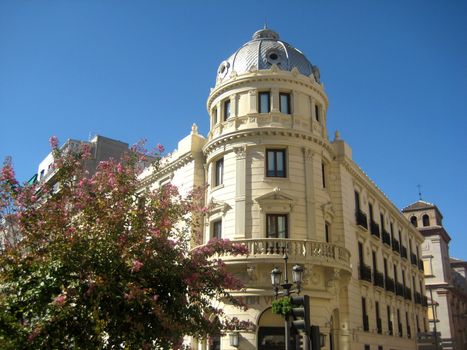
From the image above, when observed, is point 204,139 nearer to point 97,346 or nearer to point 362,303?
point 362,303

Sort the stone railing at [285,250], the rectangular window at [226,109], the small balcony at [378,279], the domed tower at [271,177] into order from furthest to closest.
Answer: the small balcony at [378,279] → the rectangular window at [226,109] → the domed tower at [271,177] → the stone railing at [285,250]

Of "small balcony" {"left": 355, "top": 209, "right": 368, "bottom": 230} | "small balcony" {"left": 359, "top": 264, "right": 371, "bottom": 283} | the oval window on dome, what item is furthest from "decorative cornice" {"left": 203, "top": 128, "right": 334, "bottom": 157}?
"small balcony" {"left": 359, "top": 264, "right": 371, "bottom": 283}

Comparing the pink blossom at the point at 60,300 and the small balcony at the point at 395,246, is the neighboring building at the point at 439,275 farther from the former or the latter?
the pink blossom at the point at 60,300

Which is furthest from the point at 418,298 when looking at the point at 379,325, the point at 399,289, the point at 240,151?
the point at 240,151

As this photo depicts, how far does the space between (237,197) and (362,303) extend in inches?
412

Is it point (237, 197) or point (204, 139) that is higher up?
point (204, 139)

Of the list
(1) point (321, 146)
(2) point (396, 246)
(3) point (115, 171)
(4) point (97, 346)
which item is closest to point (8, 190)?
(3) point (115, 171)

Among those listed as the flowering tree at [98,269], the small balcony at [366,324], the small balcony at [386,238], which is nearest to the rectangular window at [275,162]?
the small balcony at [366,324]

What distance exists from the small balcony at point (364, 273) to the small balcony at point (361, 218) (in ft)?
7.97

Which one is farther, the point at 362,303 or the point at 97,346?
the point at 362,303

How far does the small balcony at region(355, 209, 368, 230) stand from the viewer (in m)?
29.6

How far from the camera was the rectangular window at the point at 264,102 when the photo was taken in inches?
1011

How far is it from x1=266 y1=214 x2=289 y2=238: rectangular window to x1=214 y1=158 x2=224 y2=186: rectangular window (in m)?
3.40

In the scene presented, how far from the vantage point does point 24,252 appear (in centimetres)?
A: 1357
